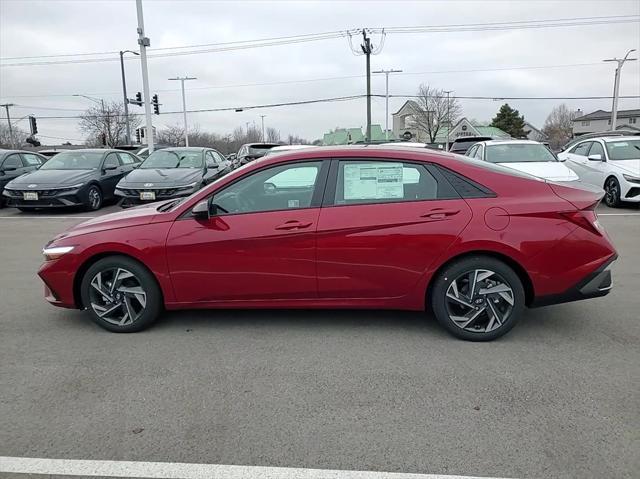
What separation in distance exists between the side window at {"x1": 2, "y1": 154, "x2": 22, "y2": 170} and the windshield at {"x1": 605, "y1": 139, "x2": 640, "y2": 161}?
15.1 meters

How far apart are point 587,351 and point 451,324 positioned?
39.5 inches

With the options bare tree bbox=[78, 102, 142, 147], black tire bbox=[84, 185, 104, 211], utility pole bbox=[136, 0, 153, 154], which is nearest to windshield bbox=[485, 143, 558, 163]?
black tire bbox=[84, 185, 104, 211]

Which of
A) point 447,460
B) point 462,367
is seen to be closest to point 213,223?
point 462,367

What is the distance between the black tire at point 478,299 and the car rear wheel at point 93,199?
1005 centimetres

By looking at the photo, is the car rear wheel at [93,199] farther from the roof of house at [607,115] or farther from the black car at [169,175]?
the roof of house at [607,115]

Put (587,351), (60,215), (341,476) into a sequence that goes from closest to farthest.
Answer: (341,476)
(587,351)
(60,215)

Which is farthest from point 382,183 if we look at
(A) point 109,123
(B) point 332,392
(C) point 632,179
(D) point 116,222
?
(A) point 109,123

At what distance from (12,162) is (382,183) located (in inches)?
515

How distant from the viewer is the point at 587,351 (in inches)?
145

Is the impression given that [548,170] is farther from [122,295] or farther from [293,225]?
[122,295]

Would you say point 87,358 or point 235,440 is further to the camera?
point 87,358

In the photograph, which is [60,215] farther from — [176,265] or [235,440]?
[235,440]

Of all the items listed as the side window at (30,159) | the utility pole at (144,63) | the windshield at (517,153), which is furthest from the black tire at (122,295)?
the utility pole at (144,63)

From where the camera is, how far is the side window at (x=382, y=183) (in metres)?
3.89
